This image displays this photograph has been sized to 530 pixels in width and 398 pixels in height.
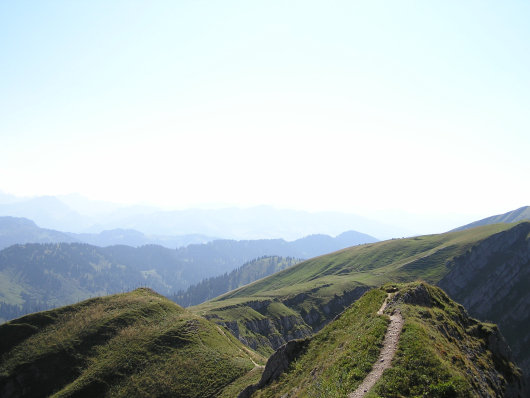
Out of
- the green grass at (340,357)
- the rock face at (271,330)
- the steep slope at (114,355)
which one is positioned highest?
the green grass at (340,357)

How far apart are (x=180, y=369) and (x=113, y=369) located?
1151 centimetres

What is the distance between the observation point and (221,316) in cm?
16575

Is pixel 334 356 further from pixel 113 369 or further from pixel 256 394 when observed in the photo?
pixel 113 369

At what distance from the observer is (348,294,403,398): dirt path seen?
25.5 m

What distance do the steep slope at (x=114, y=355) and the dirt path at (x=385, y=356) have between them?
32934mm

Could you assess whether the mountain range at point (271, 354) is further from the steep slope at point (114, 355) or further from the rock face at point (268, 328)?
the rock face at point (268, 328)

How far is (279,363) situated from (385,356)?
16.0 m

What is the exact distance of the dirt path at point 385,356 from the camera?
83.8 feet

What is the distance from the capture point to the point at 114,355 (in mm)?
62438

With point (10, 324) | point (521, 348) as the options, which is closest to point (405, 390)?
point (10, 324)

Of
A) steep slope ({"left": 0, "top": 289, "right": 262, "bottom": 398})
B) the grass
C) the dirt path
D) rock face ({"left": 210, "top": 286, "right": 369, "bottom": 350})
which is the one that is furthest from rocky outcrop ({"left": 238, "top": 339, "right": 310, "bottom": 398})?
rock face ({"left": 210, "top": 286, "right": 369, "bottom": 350})

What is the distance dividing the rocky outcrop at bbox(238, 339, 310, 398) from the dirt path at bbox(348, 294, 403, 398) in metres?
12.1

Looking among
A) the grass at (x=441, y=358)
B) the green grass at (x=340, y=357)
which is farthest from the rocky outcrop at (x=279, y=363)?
the grass at (x=441, y=358)

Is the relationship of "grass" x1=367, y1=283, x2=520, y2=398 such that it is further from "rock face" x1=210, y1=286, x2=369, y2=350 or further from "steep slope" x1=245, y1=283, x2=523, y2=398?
"rock face" x1=210, y1=286, x2=369, y2=350
